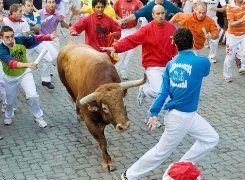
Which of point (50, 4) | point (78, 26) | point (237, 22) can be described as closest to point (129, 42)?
point (78, 26)

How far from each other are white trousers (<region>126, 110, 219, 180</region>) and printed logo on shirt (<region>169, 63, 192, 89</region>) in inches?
13.9

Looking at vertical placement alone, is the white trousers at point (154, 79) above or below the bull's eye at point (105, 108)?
below

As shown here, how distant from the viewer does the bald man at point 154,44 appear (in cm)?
764

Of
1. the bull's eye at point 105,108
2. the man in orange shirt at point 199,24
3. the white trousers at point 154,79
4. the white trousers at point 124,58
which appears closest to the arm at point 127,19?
the man in orange shirt at point 199,24

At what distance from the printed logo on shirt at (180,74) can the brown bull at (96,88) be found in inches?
35.9

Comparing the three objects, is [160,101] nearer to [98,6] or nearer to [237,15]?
[98,6]

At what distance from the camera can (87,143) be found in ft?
26.0

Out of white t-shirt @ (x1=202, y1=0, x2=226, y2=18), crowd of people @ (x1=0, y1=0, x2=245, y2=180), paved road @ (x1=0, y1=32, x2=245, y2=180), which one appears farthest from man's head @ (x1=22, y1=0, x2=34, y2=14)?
white t-shirt @ (x1=202, y1=0, x2=226, y2=18)

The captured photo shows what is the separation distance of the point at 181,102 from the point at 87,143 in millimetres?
2540

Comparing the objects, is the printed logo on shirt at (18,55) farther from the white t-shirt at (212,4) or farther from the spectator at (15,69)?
the white t-shirt at (212,4)

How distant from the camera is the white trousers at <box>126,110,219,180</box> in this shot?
5.91 metres

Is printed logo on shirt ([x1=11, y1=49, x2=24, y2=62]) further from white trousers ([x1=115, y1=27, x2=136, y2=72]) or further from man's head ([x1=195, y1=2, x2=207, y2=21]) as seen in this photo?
man's head ([x1=195, y1=2, x2=207, y2=21])

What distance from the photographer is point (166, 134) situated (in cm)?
596

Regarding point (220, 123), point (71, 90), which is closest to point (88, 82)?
point (71, 90)
